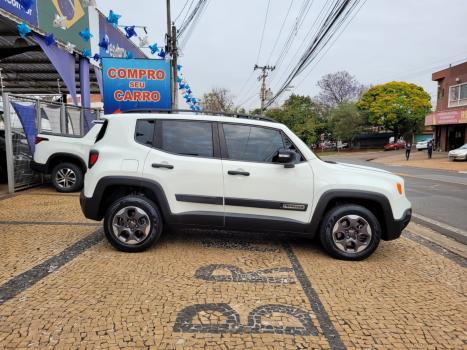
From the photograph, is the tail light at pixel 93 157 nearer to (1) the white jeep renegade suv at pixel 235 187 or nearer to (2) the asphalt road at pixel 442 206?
(1) the white jeep renegade suv at pixel 235 187

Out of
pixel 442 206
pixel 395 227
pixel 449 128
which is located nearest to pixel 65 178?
pixel 395 227

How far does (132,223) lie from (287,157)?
203 cm

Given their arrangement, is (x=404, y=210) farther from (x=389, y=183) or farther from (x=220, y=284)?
(x=220, y=284)

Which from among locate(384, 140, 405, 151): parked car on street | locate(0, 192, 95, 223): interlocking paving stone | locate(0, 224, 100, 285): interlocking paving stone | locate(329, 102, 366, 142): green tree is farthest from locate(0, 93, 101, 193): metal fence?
locate(384, 140, 405, 151): parked car on street

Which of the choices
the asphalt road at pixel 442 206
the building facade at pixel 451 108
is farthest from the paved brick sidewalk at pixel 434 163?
the asphalt road at pixel 442 206

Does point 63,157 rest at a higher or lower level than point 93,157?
lower

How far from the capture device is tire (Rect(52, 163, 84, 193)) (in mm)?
8391

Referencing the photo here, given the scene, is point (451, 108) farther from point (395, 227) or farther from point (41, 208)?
point (41, 208)

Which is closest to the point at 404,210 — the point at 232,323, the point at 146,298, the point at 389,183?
the point at 389,183

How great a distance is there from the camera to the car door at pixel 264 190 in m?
4.21

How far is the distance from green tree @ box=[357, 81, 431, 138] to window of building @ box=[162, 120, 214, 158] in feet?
159

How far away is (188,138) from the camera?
4410 mm

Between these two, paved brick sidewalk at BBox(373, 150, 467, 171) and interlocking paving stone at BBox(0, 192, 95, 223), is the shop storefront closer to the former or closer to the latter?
paved brick sidewalk at BBox(373, 150, 467, 171)

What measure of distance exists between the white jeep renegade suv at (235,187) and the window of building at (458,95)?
33354 mm
